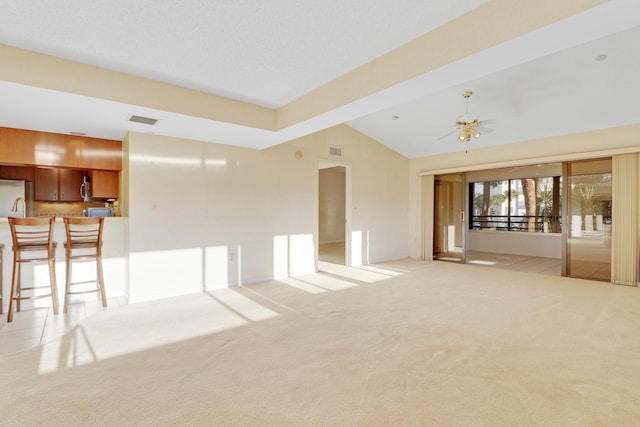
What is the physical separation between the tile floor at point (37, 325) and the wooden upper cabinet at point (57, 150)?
7.24ft

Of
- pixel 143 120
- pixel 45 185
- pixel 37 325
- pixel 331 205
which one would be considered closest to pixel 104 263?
pixel 37 325

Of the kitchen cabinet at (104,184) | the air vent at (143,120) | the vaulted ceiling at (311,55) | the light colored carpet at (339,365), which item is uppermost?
the vaulted ceiling at (311,55)

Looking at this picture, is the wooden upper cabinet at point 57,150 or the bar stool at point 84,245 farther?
the wooden upper cabinet at point 57,150

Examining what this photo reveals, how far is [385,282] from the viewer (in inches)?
213

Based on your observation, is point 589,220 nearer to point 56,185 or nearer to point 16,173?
point 56,185

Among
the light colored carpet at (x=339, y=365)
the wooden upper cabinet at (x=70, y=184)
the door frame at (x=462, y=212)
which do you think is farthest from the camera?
the door frame at (x=462, y=212)

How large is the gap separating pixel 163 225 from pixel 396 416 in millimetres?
3956

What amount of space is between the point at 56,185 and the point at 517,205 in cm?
1250

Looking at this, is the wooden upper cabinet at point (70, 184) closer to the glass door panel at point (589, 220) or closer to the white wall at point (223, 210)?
the white wall at point (223, 210)

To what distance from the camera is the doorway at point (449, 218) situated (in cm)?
762

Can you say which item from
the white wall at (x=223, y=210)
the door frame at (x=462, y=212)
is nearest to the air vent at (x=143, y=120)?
the white wall at (x=223, y=210)

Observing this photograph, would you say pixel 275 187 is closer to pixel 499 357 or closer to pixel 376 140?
pixel 376 140

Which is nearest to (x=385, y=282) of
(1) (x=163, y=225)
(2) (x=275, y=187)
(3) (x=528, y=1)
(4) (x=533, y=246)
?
(2) (x=275, y=187)

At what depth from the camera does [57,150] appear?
4.70 m
